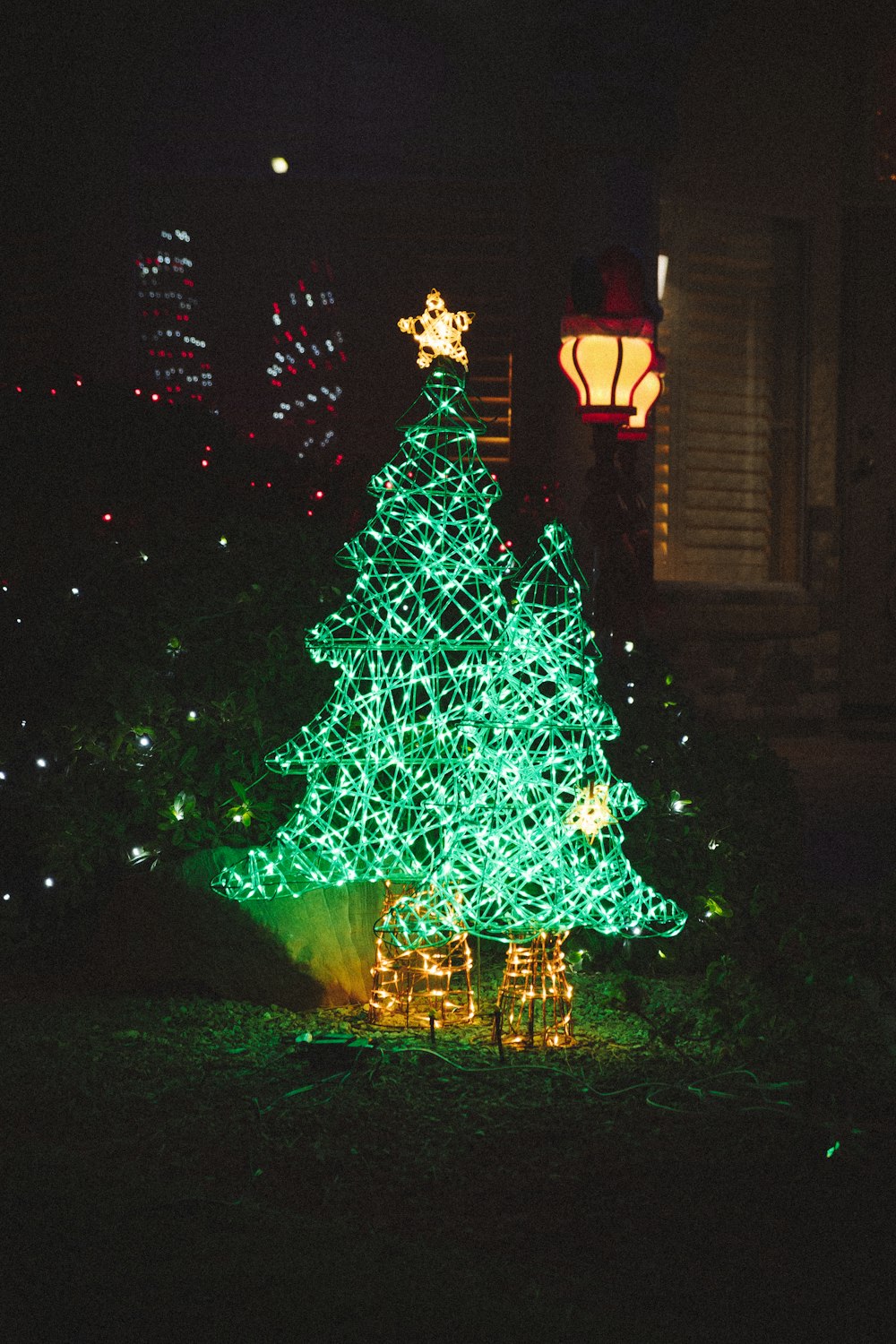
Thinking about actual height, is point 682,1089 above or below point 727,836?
below

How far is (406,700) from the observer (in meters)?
4.21

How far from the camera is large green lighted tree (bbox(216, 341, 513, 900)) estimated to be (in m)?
4.18

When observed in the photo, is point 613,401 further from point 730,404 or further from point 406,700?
point 730,404

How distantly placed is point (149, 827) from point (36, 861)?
0.50 metres

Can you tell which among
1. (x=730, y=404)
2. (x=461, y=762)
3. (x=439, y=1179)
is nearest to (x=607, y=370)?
(x=461, y=762)

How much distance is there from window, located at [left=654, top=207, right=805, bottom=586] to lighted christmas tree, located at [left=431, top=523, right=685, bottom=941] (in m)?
5.43

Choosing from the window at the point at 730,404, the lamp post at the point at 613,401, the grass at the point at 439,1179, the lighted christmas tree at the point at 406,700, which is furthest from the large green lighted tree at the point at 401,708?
the window at the point at 730,404

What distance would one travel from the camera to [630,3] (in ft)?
27.5

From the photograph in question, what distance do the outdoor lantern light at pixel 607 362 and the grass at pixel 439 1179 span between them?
2.81 metres

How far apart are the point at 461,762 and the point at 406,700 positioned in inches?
10.7

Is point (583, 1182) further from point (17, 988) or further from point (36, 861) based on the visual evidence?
point (36, 861)

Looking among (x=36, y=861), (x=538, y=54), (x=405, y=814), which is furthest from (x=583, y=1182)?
(x=538, y=54)

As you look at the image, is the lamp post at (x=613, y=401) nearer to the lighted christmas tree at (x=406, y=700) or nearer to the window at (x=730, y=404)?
the lighted christmas tree at (x=406, y=700)

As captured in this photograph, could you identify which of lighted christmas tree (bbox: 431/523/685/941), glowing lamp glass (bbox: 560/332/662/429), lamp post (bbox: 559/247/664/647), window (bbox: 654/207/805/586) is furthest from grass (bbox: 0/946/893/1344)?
window (bbox: 654/207/805/586)
